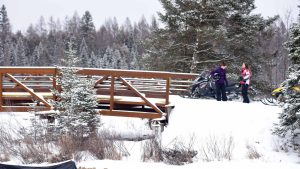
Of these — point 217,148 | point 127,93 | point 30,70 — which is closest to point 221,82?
point 127,93

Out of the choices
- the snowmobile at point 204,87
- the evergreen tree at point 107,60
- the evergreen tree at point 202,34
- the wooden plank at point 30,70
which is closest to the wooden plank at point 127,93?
the snowmobile at point 204,87

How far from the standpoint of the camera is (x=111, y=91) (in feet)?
41.0

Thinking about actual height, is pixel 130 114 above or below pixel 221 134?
above

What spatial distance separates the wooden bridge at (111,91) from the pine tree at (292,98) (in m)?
3.57

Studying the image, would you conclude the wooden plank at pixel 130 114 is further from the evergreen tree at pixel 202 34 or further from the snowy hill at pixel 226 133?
the evergreen tree at pixel 202 34

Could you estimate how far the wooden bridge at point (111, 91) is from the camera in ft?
39.5

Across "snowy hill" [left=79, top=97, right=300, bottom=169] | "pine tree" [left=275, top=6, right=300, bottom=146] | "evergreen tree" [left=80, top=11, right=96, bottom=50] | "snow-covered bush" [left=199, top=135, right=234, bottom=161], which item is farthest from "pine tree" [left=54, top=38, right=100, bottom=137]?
"evergreen tree" [left=80, top=11, right=96, bottom=50]

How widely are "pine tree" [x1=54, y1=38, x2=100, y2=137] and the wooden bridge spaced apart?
3.77 feet

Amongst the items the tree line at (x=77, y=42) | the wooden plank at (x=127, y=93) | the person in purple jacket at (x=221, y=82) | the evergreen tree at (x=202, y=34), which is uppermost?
the tree line at (x=77, y=42)

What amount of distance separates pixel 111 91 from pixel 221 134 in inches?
152

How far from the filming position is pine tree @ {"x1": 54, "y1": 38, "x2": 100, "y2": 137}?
10.4 metres

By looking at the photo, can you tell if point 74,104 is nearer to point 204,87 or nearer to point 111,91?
point 111,91

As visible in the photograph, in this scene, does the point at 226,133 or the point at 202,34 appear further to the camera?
the point at 202,34

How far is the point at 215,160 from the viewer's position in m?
9.46
